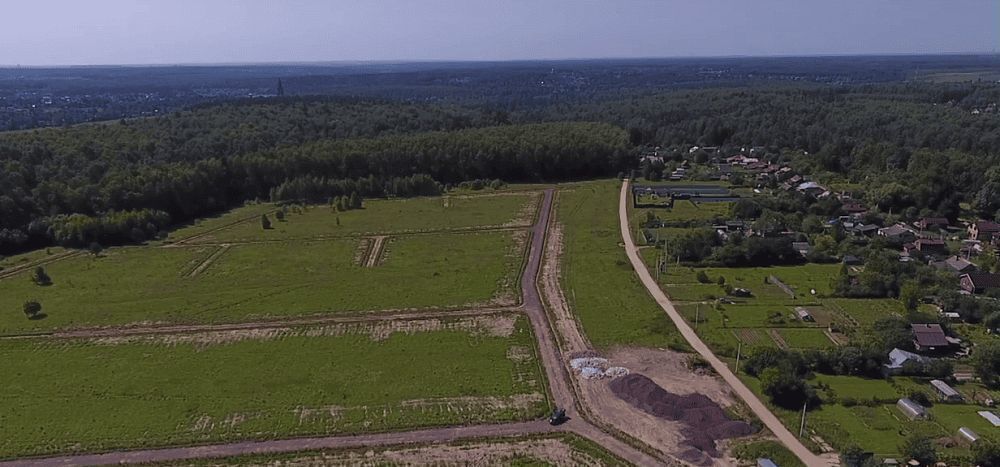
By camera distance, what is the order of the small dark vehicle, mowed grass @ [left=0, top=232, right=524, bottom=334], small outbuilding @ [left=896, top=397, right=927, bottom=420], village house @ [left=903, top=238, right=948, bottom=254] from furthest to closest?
village house @ [left=903, top=238, right=948, bottom=254] → mowed grass @ [left=0, top=232, right=524, bottom=334] → the small dark vehicle → small outbuilding @ [left=896, top=397, right=927, bottom=420]

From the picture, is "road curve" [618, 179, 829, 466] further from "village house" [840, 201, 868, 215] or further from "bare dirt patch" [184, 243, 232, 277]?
"bare dirt patch" [184, 243, 232, 277]

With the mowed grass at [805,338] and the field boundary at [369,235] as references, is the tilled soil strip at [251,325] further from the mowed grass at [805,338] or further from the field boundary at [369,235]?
the field boundary at [369,235]

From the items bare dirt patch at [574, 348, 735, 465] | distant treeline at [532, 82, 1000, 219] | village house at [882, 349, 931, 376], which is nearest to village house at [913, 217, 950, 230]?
distant treeline at [532, 82, 1000, 219]

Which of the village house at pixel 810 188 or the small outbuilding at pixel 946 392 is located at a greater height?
the village house at pixel 810 188

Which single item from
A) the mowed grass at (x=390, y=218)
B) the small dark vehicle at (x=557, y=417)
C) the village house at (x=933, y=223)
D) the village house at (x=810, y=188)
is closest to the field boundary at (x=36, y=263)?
the mowed grass at (x=390, y=218)

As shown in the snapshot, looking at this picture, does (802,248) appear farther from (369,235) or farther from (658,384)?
(369,235)

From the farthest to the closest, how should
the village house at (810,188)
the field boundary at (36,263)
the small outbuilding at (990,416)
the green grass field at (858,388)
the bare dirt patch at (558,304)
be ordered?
1. the village house at (810,188)
2. the field boundary at (36,263)
3. the bare dirt patch at (558,304)
4. the green grass field at (858,388)
5. the small outbuilding at (990,416)

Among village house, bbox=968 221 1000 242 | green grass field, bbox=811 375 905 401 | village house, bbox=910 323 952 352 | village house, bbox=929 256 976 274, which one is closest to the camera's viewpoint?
green grass field, bbox=811 375 905 401

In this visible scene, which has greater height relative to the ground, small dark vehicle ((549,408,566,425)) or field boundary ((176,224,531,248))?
field boundary ((176,224,531,248))
